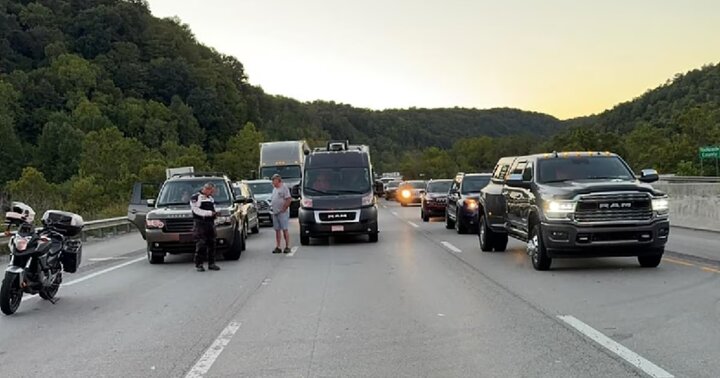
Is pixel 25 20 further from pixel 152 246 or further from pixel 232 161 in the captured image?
pixel 152 246

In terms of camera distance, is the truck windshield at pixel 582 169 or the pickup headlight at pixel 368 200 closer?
the truck windshield at pixel 582 169

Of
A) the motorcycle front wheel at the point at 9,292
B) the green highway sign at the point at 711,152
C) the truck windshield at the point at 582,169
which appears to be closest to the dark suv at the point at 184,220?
the motorcycle front wheel at the point at 9,292

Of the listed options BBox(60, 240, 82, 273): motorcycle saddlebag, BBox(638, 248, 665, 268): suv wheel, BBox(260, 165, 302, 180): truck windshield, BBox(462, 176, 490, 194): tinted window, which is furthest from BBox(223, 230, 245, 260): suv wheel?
BBox(260, 165, 302, 180): truck windshield

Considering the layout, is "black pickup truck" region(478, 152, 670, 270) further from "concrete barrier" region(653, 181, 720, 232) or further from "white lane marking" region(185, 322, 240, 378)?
"concrete barrier" region(653, 181, 720, 232)

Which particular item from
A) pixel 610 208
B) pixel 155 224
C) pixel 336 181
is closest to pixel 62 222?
pixel 155 224

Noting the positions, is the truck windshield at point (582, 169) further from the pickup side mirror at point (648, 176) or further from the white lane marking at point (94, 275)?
the white lane marking at point (94, 275)

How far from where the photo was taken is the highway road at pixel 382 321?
21.2 feet

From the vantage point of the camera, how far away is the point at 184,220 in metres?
15.3

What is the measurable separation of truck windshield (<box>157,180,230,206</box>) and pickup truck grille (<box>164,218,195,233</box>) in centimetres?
115

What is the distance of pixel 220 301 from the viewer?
10.3 meters

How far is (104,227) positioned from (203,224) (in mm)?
12783

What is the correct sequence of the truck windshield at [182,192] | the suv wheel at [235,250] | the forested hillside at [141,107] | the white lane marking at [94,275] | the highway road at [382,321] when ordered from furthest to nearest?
the forested hillside at [141,107] < the truck windshield at [182,192] < the suv wheel at [235,250] < the white lane marking at [94,275] < the highway road at [382,321]

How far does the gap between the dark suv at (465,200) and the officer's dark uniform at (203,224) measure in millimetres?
9483

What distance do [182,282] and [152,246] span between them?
316cm
